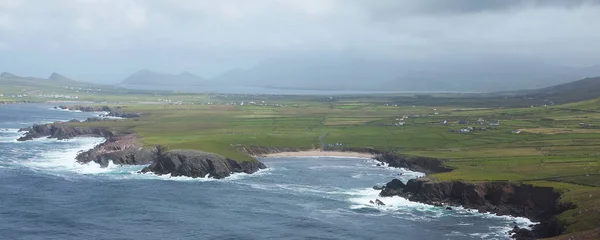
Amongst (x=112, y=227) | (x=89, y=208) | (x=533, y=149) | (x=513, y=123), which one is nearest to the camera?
(x=112, y=227)

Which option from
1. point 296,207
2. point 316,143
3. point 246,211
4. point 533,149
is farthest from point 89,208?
point 533,149

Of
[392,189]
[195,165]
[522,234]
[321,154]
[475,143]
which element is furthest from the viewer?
[475,143]

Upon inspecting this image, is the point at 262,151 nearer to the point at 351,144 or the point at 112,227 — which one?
the point at 351,144

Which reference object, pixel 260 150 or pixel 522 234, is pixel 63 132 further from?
pixel 522 234

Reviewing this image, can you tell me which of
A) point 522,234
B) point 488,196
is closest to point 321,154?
point 488,196

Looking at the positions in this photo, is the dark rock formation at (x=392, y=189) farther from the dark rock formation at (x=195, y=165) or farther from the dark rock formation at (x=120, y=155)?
the dark rock formation at (x=120, y=155)

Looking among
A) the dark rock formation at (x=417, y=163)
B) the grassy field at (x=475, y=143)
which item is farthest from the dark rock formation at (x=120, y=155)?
the dark rock formation at (x=417, y=163)

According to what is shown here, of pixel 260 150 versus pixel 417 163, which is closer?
pixel 417 163
